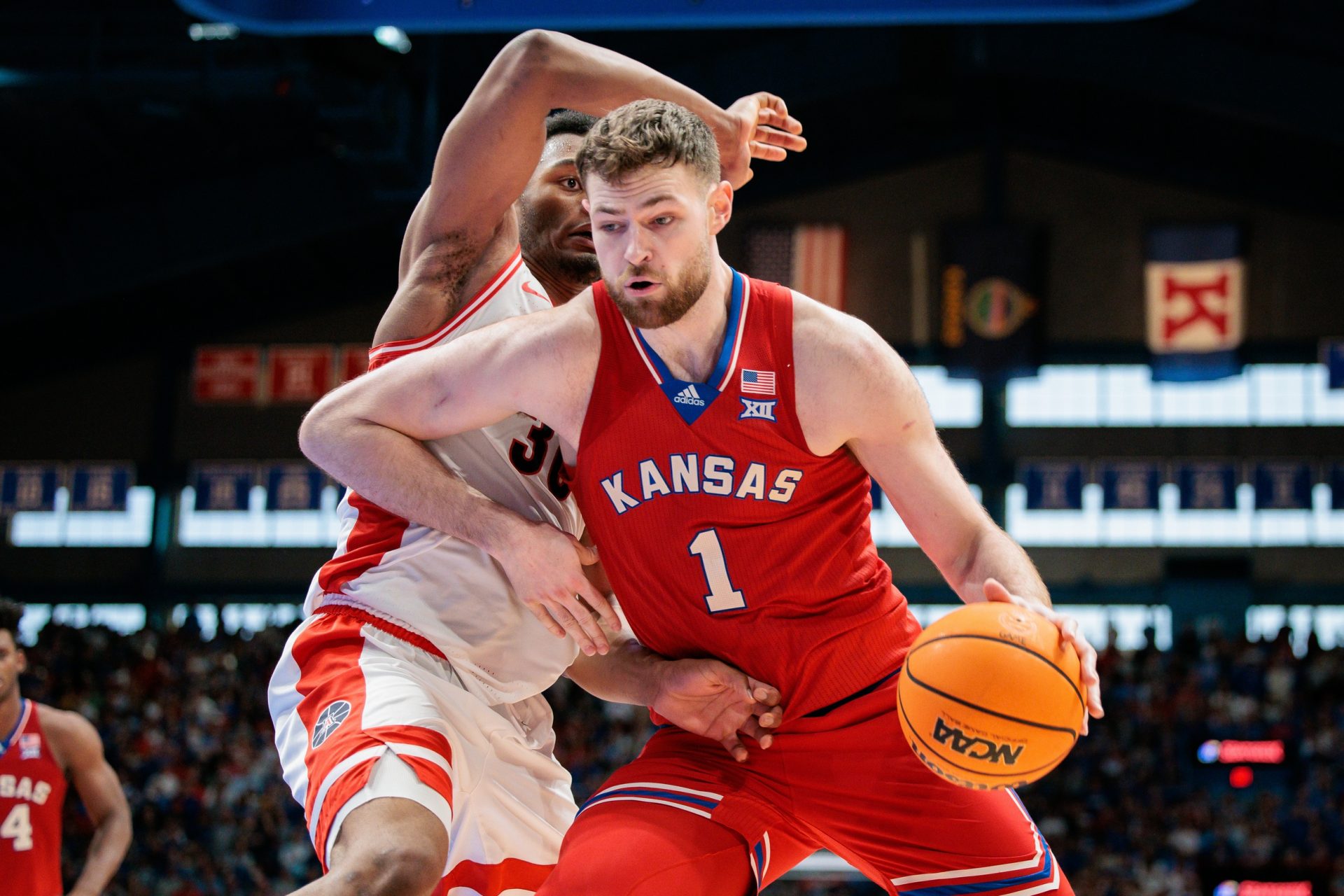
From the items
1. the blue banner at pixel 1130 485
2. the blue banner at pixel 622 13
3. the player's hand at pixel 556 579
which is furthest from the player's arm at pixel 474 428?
the blue banner at pixel 1130 485

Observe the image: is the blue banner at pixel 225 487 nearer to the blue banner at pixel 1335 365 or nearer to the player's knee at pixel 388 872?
the blue banner at pixel 1335 365

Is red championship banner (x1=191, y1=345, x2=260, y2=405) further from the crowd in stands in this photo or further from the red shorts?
the red shorts

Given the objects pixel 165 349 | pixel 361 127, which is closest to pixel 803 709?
pixel 361 127

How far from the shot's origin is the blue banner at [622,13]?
155 inches

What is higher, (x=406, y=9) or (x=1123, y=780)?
(x=406, y=9)

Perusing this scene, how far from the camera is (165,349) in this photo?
28.7m

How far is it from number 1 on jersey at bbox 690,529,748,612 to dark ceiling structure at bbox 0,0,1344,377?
16.7 metres

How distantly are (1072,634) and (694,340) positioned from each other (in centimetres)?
118

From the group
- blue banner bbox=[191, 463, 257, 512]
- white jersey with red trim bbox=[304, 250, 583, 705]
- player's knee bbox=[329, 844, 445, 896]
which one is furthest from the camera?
blue banner bbox=[191, 463, 257, 512]

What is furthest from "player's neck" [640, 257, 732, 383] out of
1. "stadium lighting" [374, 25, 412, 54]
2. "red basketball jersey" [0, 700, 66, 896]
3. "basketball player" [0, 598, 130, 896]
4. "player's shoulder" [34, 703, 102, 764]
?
"stadium lighting" [374, 25, 412, 54]

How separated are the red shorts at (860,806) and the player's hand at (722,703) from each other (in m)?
0.08

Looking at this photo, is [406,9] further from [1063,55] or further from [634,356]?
[1063,55]

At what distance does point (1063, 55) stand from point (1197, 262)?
440 cm

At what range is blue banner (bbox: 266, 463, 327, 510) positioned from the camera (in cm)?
2652
